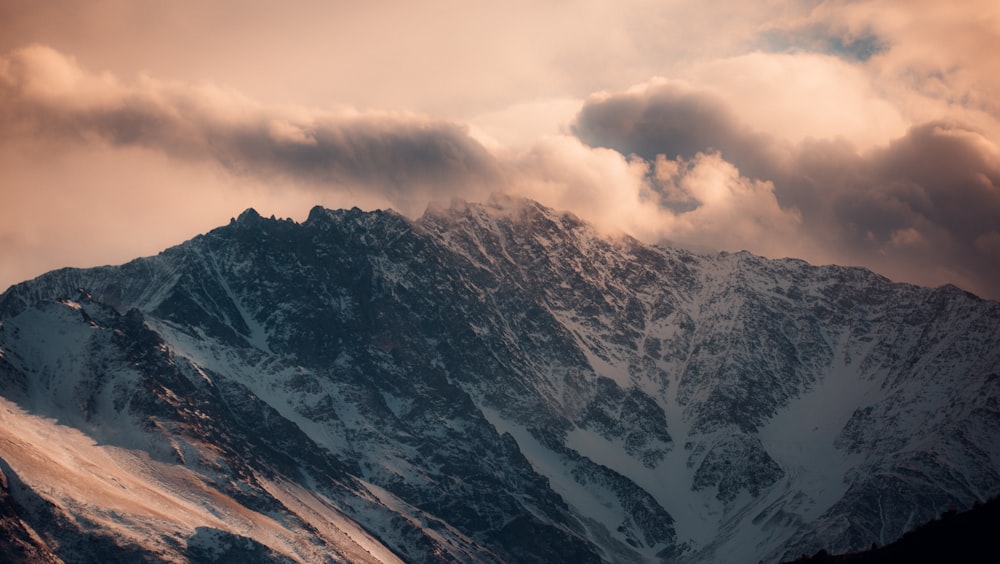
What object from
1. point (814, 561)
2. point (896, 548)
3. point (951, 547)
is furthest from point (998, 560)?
point (814, 561)

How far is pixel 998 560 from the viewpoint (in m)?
150

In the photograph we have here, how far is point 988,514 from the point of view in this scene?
162 metres

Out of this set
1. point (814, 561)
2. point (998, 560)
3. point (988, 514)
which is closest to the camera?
point (998, 560)

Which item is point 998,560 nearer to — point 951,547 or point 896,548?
point 951,547

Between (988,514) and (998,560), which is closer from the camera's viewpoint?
(998,560)

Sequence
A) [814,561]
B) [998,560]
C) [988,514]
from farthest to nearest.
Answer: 1. [814,561]
2. [988,514]
3. [998,560]

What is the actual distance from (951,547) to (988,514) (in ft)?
23.9

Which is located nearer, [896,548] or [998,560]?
[998,560]

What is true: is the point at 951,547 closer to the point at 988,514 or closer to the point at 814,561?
the point at 988,514

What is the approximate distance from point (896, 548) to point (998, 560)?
20.0m

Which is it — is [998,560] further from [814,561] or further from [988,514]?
[814,561]

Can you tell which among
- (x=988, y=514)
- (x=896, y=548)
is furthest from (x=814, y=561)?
(x=988, y=514)

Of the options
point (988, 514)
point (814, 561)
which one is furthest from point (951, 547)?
point (814, 561)

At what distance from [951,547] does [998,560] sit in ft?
31.3
